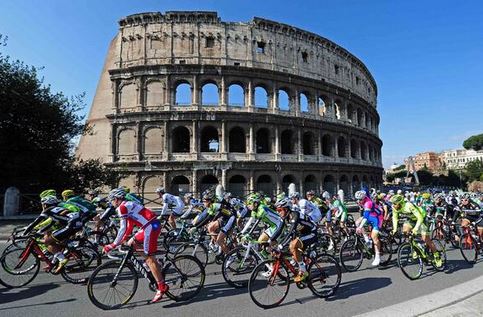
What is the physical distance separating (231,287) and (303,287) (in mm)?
1354

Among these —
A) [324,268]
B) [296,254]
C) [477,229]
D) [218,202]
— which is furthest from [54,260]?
[477,229]

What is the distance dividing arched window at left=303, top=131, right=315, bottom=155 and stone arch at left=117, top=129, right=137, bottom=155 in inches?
656

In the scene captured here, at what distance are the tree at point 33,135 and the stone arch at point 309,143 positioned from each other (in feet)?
67.4

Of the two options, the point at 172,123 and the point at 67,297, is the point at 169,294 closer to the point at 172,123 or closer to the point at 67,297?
the point at 67,297

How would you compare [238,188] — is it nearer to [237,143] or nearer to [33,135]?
[237,143]

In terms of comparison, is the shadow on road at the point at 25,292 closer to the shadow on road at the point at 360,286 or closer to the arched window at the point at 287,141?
the shadow on road at the point at 360,286

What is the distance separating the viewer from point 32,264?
19.7 feet

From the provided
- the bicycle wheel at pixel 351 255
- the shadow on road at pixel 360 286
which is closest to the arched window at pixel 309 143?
the bicycle wheel at pixel 351 255

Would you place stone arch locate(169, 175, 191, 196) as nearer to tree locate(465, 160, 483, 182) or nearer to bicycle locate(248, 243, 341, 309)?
bicycle locate(248, 243, 341, 309)

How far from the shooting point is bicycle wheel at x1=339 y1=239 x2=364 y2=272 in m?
6.73

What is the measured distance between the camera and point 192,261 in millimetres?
5070

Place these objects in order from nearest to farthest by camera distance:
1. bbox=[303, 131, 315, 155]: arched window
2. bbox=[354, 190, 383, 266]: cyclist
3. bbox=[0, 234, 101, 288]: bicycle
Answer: bbox=[0, 234, 101, 288]: bicycle, bbox=[354, 190, 383, 266]: cyclist, bbox=[303, 131, 315, 155]: arched window

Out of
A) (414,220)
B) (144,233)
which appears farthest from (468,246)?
(144,233)

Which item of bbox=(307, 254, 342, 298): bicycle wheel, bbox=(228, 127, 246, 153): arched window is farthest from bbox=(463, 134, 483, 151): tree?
bbox=(307, 254, 342, 298): bicycle wheel
